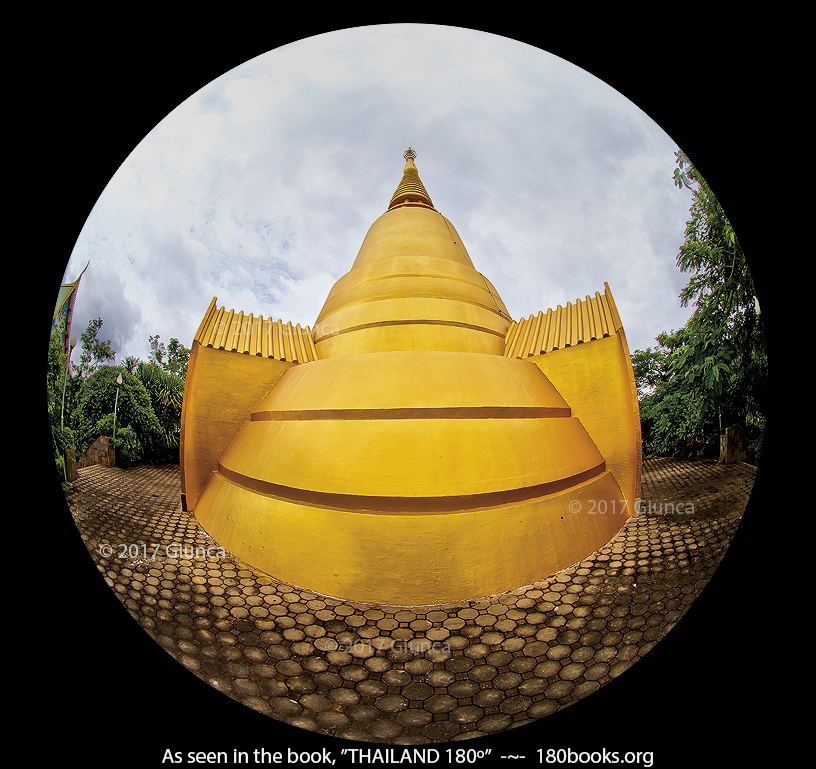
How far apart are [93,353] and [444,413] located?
2095 millimetres

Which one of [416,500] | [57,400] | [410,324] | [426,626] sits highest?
[410,324]

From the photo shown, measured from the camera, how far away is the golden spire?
2.02m

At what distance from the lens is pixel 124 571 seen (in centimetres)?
186

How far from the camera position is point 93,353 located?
6.18 ft

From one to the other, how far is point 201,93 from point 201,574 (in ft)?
9.80

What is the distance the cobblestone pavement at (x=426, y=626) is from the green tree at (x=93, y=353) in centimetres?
61

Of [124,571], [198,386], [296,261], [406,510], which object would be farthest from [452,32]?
[124,571]

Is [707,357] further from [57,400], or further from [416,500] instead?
[57,400]

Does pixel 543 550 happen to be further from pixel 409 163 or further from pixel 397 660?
pixel 409 163

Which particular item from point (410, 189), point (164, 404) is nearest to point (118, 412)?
point (164, 404)

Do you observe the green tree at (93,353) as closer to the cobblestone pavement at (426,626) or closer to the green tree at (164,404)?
the green tree at (164,404)

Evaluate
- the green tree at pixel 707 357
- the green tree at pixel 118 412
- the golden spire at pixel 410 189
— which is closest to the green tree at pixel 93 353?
the green tree at pixel 118 412

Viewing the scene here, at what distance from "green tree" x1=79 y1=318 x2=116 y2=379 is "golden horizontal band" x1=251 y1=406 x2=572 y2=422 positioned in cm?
112

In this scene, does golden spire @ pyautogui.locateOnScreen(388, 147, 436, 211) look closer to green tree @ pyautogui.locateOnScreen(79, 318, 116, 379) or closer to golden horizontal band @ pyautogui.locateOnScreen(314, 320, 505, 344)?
golden horizontal band @ pyautogui.locateOnScreen(314, 320, 505, 344)
